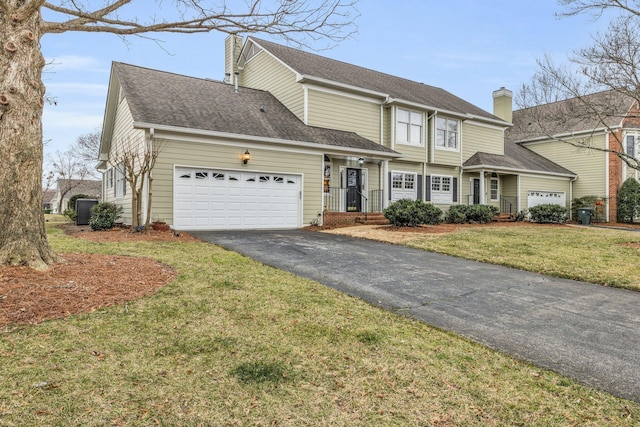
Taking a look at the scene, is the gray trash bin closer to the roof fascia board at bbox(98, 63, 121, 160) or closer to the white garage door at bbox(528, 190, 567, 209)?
the white garage door at bbox(528, 190, 567, 209)

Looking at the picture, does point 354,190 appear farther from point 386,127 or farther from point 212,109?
point 212,109

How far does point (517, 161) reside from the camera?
70.9 feet

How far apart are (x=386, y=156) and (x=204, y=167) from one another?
291 inches

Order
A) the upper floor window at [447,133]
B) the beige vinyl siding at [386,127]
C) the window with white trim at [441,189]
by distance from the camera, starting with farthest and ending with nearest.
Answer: the window with white trim at [441,189] < the upper floor window at [447,133] < the beige vinyl siding at [386,127]

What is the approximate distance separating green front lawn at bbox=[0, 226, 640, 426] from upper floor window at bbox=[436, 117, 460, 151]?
53.1 feet

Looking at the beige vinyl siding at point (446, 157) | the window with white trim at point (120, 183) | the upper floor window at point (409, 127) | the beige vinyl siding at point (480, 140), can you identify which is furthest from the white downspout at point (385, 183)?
the window with white trim at point (120, 183)

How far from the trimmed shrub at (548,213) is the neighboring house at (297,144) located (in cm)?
214

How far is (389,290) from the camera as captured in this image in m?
5.27

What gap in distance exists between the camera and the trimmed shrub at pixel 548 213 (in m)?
18.4

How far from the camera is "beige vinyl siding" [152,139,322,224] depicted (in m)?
11.2

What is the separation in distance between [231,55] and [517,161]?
16704 millimetres

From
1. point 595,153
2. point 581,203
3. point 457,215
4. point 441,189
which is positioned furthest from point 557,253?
point 595,153

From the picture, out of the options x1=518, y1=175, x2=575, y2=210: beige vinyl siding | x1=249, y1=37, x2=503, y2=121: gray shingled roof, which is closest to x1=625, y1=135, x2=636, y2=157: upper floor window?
x1=518, y1=175, x2=575, y2=210: beige vinyl siding

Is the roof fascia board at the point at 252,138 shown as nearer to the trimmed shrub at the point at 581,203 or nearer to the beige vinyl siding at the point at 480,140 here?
the beige vinyl siding at the point at 480,140
